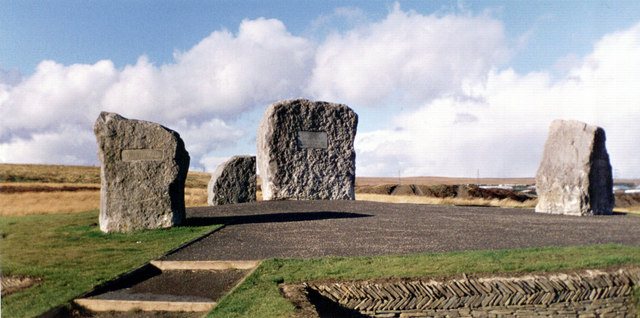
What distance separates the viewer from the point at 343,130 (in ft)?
50.0

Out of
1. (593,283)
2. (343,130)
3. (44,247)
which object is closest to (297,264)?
(44,247)

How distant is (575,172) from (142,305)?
37.8 feet

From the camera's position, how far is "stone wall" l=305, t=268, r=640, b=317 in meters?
5.12

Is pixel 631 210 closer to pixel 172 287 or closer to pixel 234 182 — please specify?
pixel 234 182

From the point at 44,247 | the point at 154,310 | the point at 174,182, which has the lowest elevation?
the point at 154,310

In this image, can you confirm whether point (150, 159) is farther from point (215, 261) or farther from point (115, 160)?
point (215, 261)

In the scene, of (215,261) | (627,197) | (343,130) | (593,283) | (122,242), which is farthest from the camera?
(627,197)

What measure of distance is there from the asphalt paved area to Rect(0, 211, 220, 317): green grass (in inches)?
27.2

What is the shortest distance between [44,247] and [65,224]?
3416mm

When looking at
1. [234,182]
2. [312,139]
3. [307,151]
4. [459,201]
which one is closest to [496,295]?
[307,151]

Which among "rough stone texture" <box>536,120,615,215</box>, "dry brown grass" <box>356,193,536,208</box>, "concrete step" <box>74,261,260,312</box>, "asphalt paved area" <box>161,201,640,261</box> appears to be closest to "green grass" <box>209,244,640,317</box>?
"concrete step" <box>74,261,260,312</box>

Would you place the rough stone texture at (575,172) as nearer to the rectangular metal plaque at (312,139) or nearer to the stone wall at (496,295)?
the rectangular metal plaque at (312,139)

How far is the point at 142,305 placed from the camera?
464 centimetres

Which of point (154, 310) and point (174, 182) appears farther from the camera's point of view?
point (174, 182)
